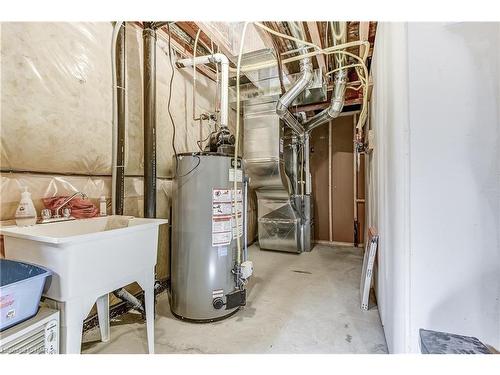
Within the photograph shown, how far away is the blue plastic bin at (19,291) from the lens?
769 millimetres

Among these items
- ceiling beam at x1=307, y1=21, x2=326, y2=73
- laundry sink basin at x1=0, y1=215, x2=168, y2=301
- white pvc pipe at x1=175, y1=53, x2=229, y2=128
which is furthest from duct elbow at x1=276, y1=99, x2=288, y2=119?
laundry sink basin at x1=0, y1=215, x2=168, y2=301

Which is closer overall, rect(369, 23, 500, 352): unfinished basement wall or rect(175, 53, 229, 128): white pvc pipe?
rect(369, 23, 500, 352): unfinished basement wall

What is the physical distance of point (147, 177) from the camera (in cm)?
186

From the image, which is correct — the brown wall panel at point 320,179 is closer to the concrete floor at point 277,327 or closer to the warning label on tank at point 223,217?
the concrete floor at point 277,327

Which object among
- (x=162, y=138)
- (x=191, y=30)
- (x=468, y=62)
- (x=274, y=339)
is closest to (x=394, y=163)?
(x=468, y=62)

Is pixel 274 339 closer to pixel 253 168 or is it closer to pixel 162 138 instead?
pixel 162 138

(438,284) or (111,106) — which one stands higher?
(111,106)

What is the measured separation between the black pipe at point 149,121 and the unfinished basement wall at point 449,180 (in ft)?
5.34

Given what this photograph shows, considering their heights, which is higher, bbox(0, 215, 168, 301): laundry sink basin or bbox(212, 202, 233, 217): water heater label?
bbox(212, 202, 233, 217): water heater label

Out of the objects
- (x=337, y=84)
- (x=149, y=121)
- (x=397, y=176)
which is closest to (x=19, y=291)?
(x=149, y=121)

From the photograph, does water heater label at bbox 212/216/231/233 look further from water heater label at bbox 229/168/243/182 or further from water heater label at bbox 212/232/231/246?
water heater label at bbox 229/168/243/182

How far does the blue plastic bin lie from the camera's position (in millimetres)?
769
